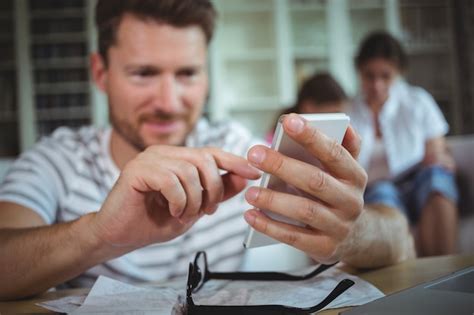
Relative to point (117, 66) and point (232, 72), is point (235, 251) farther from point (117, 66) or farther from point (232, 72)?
point (232, 72)

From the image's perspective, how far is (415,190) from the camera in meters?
2.28

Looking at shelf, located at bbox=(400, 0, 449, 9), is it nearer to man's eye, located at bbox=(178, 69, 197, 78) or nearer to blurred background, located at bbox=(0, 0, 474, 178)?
blurred background, located at bbox=(0, 0, 474, 178)

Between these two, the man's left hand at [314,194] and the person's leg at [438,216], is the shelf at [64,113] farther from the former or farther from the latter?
the man's left hand at [314,194]

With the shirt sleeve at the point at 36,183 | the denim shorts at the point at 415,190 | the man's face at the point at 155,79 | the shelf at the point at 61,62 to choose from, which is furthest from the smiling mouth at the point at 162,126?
the shelf at the point at 61,62

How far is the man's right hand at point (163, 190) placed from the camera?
0.63 m

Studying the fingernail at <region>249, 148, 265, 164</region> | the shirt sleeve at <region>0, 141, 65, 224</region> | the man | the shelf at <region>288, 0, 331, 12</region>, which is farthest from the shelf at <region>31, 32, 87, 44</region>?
the fingernail at <region>249, 148, 265, 164</region>

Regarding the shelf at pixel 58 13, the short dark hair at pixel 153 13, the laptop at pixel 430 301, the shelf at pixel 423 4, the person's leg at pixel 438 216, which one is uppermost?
the shelf at pixel 58 13

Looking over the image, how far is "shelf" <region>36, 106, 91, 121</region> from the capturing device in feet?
14.4

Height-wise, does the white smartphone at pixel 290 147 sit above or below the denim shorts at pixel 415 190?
above

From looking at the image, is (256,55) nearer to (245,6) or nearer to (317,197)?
(245,6)

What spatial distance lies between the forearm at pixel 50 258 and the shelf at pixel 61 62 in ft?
12.9

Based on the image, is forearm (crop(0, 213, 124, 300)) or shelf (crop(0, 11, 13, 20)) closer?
Result: forearm (crop(0, 213, 124, 300))

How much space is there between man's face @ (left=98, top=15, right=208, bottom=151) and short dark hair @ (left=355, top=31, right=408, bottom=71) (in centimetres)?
162

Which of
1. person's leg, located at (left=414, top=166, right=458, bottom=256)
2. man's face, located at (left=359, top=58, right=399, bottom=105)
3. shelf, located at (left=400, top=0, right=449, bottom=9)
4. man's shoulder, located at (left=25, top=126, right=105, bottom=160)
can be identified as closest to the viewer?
man's shoulder, located at (left=25, top=126, right=105, bottom=160)
